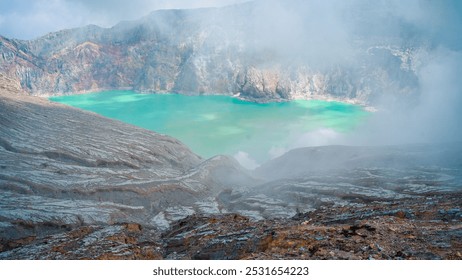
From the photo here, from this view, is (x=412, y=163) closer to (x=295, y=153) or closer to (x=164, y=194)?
(x=295, y=153)

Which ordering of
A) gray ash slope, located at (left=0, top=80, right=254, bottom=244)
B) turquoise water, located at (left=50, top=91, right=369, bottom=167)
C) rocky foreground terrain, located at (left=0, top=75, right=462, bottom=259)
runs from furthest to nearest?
turquoise water, located at (left=50, top=91, right=369, bottom=167) < gray ash slope, located at (left=0, top=80, right=254, bottom=244) < rocky foreground terrain, located at (left=0, top=75, right=462, bottom=259)

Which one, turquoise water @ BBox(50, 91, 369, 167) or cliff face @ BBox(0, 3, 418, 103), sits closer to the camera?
turquoise water @ BBox(50, 91, 369, 167)

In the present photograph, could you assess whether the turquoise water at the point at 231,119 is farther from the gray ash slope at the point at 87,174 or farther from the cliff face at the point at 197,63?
the gray ash slope at the point at 87,174

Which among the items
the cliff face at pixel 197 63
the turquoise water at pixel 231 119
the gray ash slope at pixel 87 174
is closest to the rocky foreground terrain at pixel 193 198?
the gray ash slope at pixel 87 174

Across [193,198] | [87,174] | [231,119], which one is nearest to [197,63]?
[231,119]

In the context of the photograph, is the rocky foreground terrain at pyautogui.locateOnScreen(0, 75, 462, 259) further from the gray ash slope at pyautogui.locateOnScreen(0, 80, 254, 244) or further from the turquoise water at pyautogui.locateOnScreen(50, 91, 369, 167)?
the turquoise water at pyautogui.locateOnScreen(50, 91, 369, 167)

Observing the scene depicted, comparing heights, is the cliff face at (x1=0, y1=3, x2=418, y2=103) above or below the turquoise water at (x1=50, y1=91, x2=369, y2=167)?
above

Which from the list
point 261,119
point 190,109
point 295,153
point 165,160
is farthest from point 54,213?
point 190,109

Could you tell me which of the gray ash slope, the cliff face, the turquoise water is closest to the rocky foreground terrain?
the gray ash slope
